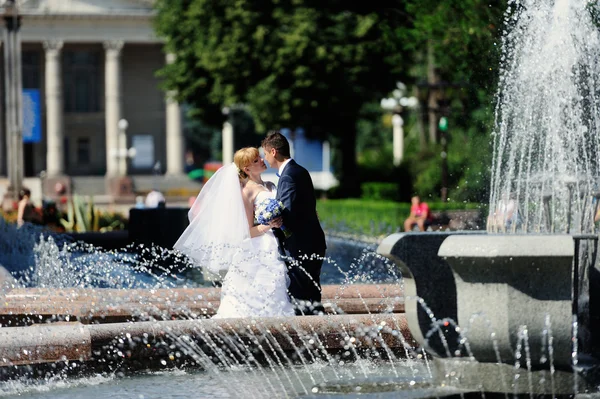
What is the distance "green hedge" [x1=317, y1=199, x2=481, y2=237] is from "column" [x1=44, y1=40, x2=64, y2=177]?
172 ft

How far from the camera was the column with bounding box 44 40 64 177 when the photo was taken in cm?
8956

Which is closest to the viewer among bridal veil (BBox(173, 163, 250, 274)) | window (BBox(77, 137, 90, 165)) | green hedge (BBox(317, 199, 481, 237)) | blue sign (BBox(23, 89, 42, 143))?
bridal veil (BBox(173, 163, 250, 274))

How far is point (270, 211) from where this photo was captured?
10469mm

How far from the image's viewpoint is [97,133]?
324ft

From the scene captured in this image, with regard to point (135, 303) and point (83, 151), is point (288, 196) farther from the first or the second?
point (83, 151)

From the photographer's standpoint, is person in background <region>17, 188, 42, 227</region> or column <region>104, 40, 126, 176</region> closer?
person in background <region>17, 188, 42, 227</region>

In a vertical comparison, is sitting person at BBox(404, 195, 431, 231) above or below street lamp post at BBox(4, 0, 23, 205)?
below

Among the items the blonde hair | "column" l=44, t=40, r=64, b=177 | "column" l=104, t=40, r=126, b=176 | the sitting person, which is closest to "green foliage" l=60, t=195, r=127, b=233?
the sitting person

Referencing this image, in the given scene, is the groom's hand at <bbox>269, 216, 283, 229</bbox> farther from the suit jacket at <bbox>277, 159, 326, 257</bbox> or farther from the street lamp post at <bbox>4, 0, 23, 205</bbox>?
the street lamp post at <bbox>4, 0, 23, 205</bbox>

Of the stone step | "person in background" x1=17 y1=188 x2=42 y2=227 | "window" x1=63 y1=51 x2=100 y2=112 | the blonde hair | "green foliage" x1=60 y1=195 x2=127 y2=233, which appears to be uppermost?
"window" x1=63 y1=51 x2=100 y2=112

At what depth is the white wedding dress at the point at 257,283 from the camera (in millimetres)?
10805

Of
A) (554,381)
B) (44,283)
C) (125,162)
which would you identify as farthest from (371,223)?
(125,162)

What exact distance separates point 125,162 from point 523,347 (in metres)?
77.8

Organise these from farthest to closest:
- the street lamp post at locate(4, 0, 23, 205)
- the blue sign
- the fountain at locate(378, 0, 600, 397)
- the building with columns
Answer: the building with columns
the blue sign
the street lamp post at locate(4, 0, 23, 205)
the fountain at locate(378, 0, 600, 397)
